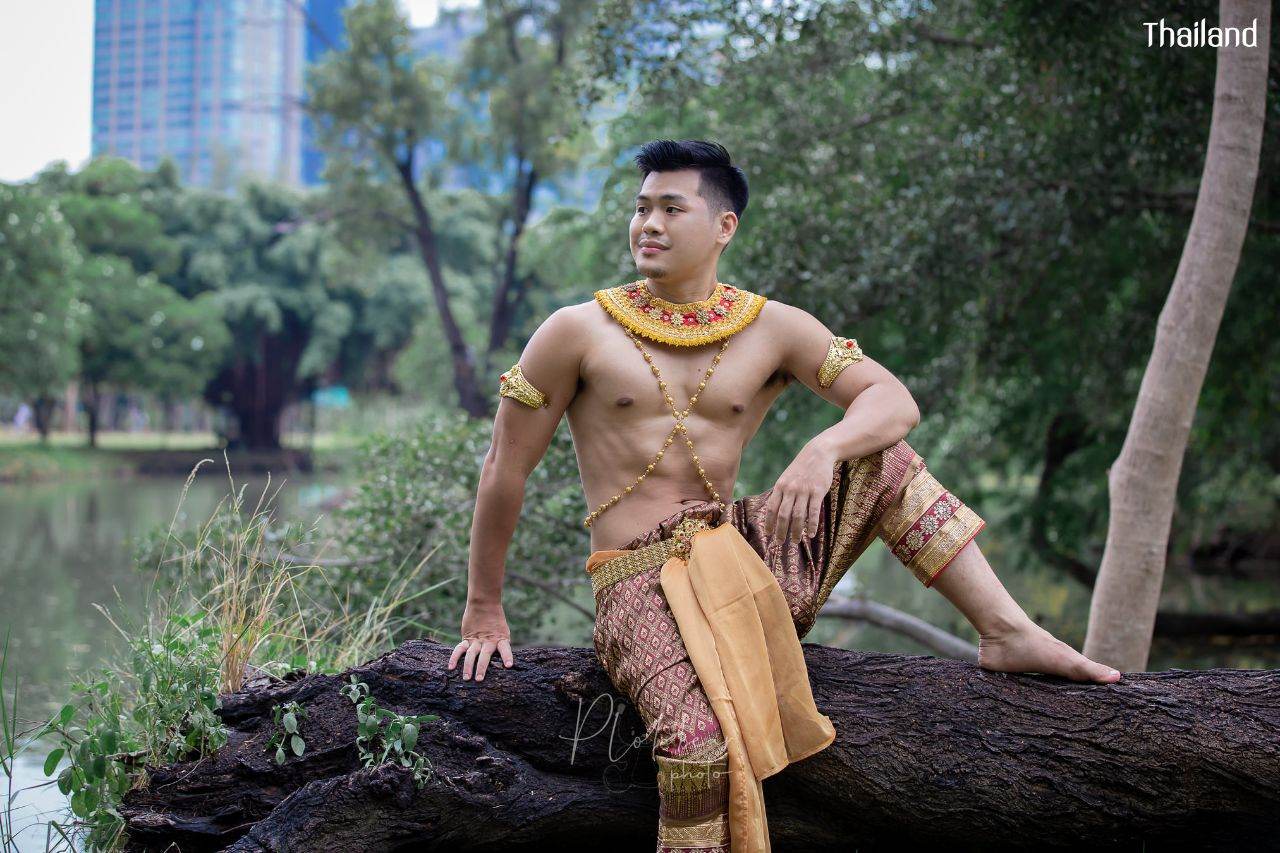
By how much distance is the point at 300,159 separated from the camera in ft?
236


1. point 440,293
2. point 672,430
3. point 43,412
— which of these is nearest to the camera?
point 672,430

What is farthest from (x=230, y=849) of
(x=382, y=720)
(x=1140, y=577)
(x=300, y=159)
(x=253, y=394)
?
(x=300, y=159)

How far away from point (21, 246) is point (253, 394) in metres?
12.8

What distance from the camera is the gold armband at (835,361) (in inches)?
125

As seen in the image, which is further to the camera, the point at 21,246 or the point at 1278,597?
the point at 21,246

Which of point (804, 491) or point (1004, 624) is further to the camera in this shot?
point (1004, 624)

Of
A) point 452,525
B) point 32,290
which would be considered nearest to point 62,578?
point 452,525

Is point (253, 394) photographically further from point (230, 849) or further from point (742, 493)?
point (230, 849)

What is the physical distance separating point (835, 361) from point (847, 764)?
3.62 feet

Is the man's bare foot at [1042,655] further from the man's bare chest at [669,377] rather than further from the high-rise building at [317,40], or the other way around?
the high-rise building at [317,40]

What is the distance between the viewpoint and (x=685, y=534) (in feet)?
10.00

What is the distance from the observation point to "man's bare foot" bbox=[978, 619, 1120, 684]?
123 inches

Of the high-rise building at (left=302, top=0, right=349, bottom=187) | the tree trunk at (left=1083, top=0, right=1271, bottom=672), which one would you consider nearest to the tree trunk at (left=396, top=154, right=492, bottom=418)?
the high-rise building at (left=302, top=0, right=349, bottom=187)

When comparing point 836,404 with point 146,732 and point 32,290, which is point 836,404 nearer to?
point 146,732
